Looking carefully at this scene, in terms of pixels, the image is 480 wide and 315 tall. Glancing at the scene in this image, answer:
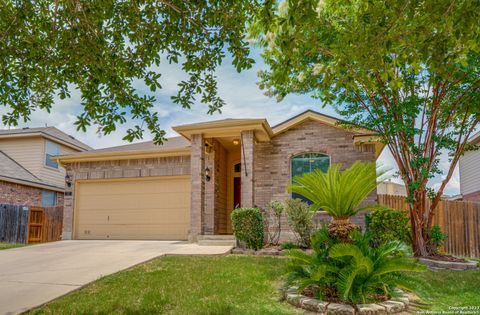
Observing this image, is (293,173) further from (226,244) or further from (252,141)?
(226,244)

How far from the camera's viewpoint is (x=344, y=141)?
11.7 metres

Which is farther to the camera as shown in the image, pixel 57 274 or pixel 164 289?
pixel 57 274

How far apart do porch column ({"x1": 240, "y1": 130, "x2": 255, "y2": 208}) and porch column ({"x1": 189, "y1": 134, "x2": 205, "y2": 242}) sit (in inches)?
56.0

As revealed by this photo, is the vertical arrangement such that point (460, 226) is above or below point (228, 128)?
below

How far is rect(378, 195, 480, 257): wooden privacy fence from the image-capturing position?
1084cm

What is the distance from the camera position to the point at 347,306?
4430 mm

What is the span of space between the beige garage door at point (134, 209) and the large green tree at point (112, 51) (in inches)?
309

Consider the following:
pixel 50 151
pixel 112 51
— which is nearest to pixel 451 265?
pixel 112 51

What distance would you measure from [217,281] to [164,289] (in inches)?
35.4

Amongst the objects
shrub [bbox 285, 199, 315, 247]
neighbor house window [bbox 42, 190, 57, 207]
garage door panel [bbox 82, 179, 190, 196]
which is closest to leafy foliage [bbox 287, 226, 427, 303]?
shrub [bbox 285, 199, 315, 247]

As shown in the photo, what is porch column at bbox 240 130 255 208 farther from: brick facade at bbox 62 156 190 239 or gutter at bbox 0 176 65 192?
gutter at bbox 0 176 65 192

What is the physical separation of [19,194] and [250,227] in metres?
12.8

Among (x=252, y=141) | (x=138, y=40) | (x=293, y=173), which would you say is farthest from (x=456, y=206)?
(x=138, y=40)

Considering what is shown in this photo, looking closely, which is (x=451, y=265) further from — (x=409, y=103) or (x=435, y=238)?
(x=409, y=103)
